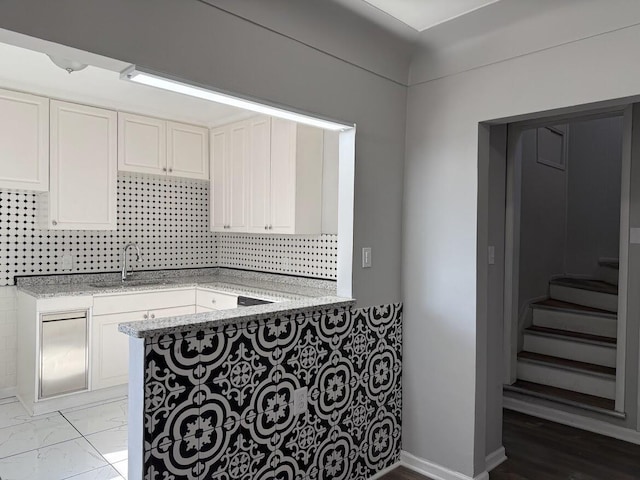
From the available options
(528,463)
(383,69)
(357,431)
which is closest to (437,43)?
(383,69)

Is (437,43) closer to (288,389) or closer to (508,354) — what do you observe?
(288,389)

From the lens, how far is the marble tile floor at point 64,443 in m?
2.60

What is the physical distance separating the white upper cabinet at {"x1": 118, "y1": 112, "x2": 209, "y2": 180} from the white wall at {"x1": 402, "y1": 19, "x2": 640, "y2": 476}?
7.97 ft

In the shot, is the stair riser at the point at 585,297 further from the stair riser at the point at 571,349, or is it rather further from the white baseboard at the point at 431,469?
the white baseboard at the point at 431,469

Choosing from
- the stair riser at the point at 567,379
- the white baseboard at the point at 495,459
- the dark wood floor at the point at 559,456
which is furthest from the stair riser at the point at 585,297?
the white baseboard at the point at 495,459

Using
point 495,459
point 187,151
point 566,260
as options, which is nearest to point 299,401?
point 495,459

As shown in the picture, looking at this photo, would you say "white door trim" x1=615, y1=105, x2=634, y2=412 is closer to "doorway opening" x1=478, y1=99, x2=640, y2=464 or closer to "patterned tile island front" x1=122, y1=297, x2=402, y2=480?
"doorway opening" x1=478, y1=99, x2=640, y2=464

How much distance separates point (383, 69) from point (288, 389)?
180 cm

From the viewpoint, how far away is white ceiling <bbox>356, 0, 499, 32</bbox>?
214cm

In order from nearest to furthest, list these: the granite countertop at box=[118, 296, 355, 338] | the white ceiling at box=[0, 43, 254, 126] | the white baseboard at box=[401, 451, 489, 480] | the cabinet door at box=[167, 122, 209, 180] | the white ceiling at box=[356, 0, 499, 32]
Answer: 1. the granite countertop at box=[118, 296, 355, 338]
2. the white ceiling at box=[356, 0, 499, 32]
3. the white baseboard at box=[401, 451, 489, 480]
4. the white ceiling at box=[0, 43, 254, 126]
5. the cabinet door at box=[167, 122, 209, 180]

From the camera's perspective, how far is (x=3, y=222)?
364cm

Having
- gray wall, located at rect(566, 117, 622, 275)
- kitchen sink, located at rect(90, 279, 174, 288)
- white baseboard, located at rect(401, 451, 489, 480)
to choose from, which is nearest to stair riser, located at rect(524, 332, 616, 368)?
gray wall, located at rect(566, 117, 622, 275)

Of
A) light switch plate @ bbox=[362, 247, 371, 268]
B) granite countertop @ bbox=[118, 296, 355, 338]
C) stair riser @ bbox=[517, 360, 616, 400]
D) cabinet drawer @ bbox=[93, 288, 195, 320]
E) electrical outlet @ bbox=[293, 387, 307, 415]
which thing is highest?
light switch plate @ bbox=[362, 247, 371, 268]

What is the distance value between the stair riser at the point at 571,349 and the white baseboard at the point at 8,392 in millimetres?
4330
